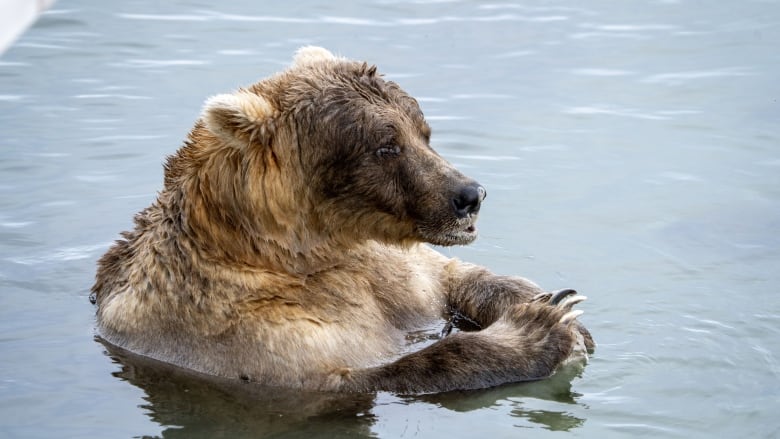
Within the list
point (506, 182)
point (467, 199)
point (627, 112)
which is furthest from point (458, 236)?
point (627, 112)

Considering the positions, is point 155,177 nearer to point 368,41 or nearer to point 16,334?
point 16,334

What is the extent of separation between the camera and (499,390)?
21.1ft

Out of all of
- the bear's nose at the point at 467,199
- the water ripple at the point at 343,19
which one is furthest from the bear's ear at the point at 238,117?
the water ripple at the point at 343,19

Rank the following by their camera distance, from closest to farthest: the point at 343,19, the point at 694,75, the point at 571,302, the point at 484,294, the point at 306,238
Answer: the point at 306,238 → the point at 571,302 → the point at 484,294 → the point at 694,75 → the point at 343,19

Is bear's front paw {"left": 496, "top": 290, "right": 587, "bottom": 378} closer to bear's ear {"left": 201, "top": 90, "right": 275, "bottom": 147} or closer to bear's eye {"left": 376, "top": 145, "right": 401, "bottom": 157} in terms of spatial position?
bear's eye {"left": 376, "top": 145, "right": 401, "bottom": 157}

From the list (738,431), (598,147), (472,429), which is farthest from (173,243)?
(598,147)

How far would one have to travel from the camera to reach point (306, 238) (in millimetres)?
6531

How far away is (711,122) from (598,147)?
1.29 metres

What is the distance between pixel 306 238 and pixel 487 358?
44.3 inches

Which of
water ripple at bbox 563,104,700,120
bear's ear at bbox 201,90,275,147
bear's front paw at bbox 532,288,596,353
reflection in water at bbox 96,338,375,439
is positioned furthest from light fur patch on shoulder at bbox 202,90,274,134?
water ripple at bbox 563,104,700,120

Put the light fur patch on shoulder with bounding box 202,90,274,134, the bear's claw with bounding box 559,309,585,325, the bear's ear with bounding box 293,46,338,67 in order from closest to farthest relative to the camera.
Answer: the light fur patch on shoulder with bounding box 202,90,274,134
the bear's claw with bounding box 559,309,585,325
the bear's ear with bounding box 293,46,338,67

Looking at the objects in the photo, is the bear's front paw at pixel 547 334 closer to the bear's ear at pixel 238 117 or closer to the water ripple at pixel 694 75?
the bear's ear at pixel 238 117

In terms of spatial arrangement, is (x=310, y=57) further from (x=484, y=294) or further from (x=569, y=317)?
(x=569, y=317)

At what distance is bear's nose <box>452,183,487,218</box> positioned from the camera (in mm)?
6281
